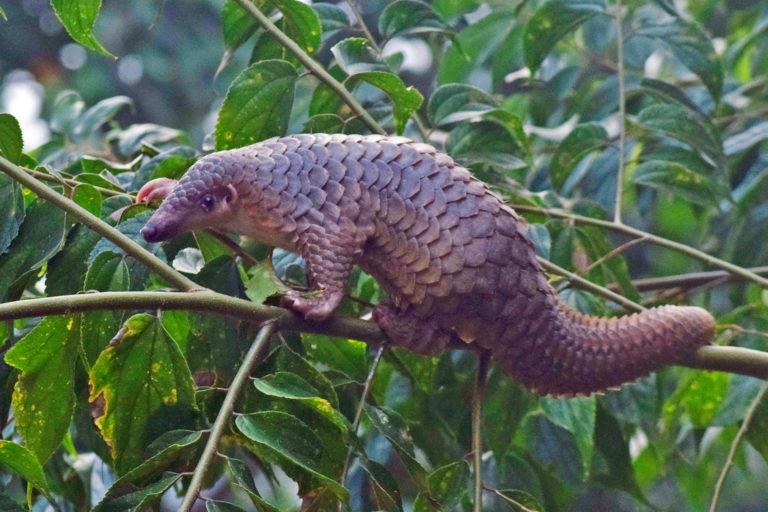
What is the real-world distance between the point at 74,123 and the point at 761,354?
2.88 feet

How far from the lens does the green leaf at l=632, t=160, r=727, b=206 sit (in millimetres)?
975

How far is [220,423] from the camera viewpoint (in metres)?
0.57

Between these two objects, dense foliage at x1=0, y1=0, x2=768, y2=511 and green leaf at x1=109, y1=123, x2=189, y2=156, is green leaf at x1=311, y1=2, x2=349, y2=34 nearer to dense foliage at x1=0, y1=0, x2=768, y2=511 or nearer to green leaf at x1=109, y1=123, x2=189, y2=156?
dense foliage at x1=0, y1=0, x2=768, y2=511

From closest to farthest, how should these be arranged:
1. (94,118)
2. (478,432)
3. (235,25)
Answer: (478,432) → (235,25) → (94,118)

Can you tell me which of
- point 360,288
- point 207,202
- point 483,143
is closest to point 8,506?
point 207,202

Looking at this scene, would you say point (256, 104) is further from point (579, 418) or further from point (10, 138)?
Answer: point (579, 418)

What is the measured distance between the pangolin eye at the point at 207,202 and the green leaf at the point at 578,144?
0.48 meters

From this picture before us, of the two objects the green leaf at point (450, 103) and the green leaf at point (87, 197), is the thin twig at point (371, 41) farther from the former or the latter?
the green leaf at point (87, 197)

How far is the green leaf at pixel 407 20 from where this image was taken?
91 centimetres

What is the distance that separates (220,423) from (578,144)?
0.58m

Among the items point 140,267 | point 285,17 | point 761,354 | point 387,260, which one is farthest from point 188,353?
point 761,354

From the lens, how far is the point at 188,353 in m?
0.76

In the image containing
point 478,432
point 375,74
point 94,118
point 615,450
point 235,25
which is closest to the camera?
point 478,432

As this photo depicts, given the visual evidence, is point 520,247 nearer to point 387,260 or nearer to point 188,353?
point 387,260
